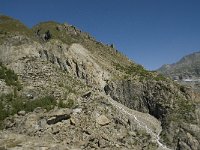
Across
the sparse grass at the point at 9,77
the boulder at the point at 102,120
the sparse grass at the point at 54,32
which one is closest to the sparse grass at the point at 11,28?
the sparse grass at the point at 54,32

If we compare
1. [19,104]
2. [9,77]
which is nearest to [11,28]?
[9,77]

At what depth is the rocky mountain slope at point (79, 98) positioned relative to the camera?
6316 centimetres

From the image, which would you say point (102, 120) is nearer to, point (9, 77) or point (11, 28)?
point (9, 77)

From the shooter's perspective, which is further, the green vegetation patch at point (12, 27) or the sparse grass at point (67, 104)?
the green vegetation patch at point (12, 27)

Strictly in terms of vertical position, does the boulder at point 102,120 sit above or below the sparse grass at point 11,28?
below

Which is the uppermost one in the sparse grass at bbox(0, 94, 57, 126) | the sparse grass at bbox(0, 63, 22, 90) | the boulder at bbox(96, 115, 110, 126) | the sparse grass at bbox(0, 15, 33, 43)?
the sparse grass at bbox(0, 15, 33, 43)

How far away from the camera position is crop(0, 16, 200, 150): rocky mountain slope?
63156 millimetres

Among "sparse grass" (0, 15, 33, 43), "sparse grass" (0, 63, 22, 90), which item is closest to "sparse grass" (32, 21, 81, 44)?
"sparse grass" (0, 15, 33, 43)

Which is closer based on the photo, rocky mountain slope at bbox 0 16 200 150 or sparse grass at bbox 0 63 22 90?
rocky mountain slope at bbox 0 16 200 150

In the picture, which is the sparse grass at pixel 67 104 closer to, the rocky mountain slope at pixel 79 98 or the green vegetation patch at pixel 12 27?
→ the rocky mountain slope at pixel 79 98

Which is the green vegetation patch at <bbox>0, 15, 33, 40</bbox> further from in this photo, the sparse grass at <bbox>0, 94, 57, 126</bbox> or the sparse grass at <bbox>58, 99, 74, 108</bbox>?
the sparse grass at <bbox>58, 99, 74, 108</bbox>

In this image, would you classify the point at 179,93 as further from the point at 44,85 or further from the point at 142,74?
the point at 44,85

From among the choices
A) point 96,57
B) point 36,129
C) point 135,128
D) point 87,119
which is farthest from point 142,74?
point 36,129

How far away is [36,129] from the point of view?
62312 millimetres
